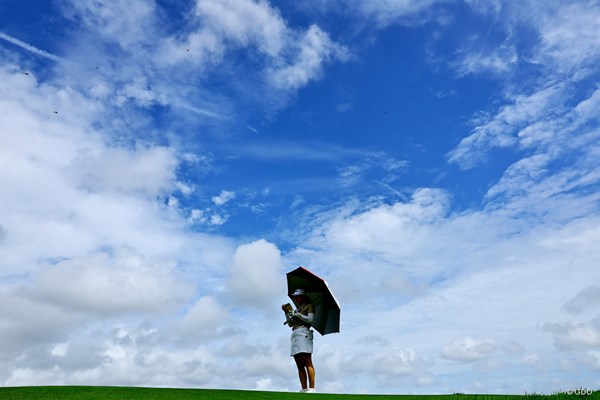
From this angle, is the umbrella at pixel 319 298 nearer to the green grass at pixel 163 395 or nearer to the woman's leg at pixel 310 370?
the woman's leg at pixel 310 370

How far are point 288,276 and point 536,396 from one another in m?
8.18

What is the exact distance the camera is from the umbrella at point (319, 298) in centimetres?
1930

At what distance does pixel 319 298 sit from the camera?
64.4ft

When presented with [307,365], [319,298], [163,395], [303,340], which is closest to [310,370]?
[307,365]

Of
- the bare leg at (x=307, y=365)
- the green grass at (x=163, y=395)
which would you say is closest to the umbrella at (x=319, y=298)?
the bare leg at (x=307, y=365)

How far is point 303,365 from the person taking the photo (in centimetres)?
1908

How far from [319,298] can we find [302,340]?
1510mm

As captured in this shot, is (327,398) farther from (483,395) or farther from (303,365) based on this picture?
(483,395)

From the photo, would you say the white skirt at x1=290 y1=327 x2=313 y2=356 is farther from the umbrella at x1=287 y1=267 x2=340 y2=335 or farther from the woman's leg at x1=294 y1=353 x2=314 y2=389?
the umbrella at x1=287 y1=267 x2=340 y2=335

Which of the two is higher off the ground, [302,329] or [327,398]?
[302,329]

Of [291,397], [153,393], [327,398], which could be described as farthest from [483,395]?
[153,393]

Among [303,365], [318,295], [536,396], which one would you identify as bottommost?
[536,396]

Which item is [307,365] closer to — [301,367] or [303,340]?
[301,367]

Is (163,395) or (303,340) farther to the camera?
(303,340)
